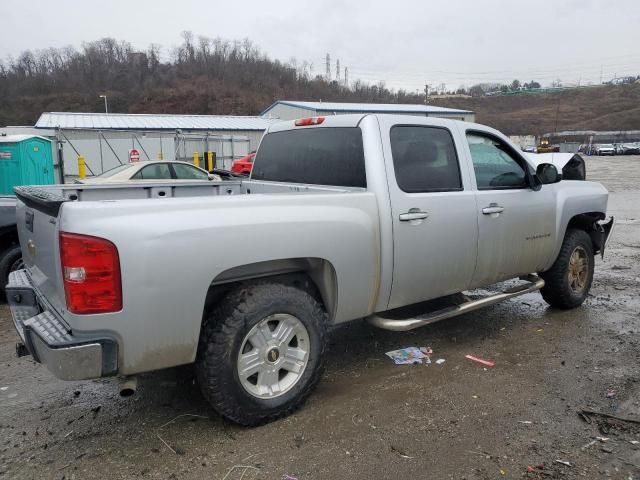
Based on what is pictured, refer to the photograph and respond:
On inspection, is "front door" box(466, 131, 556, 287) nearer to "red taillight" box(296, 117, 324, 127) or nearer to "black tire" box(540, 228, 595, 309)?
"black tire" box(540, 228, 595, 309)

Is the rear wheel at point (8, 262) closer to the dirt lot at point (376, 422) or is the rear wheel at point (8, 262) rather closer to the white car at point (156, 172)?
the dirt lot at point (376, 422)

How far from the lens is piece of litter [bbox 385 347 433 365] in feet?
13.8

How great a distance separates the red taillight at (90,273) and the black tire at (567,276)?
14.4 ft

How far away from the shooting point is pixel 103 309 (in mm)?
2512

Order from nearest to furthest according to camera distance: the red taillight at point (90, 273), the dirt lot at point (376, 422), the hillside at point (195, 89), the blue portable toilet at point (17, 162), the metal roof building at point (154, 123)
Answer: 1. the red taillight at point (90, 273)
2. the dirt lot at point (376, 422)
3. the blue portable toilet at point (17, 162)
4. the metal roof building at point (154, 123)
5. the hillside at point (195, 89)

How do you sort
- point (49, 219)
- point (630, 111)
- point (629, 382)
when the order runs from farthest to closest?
point (630, 111) → point (629, 382) → point (49, 219)

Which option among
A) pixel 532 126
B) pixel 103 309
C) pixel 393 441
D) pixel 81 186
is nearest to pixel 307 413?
pixel 393 441

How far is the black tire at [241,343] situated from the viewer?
291 centimetres

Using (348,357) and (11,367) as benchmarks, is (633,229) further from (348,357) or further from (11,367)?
(11,367)

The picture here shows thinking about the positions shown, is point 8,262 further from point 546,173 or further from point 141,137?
point 141,137

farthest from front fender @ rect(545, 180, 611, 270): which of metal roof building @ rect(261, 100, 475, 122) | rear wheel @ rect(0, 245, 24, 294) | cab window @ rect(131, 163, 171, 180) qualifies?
metal roof building @ rect(261, 100, 475, 122)

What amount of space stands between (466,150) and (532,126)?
4383 inches

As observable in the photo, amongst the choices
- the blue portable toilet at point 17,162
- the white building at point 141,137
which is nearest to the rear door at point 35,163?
the blue portable toilet at point 17,162

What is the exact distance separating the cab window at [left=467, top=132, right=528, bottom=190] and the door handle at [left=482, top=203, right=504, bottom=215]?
171 mm
